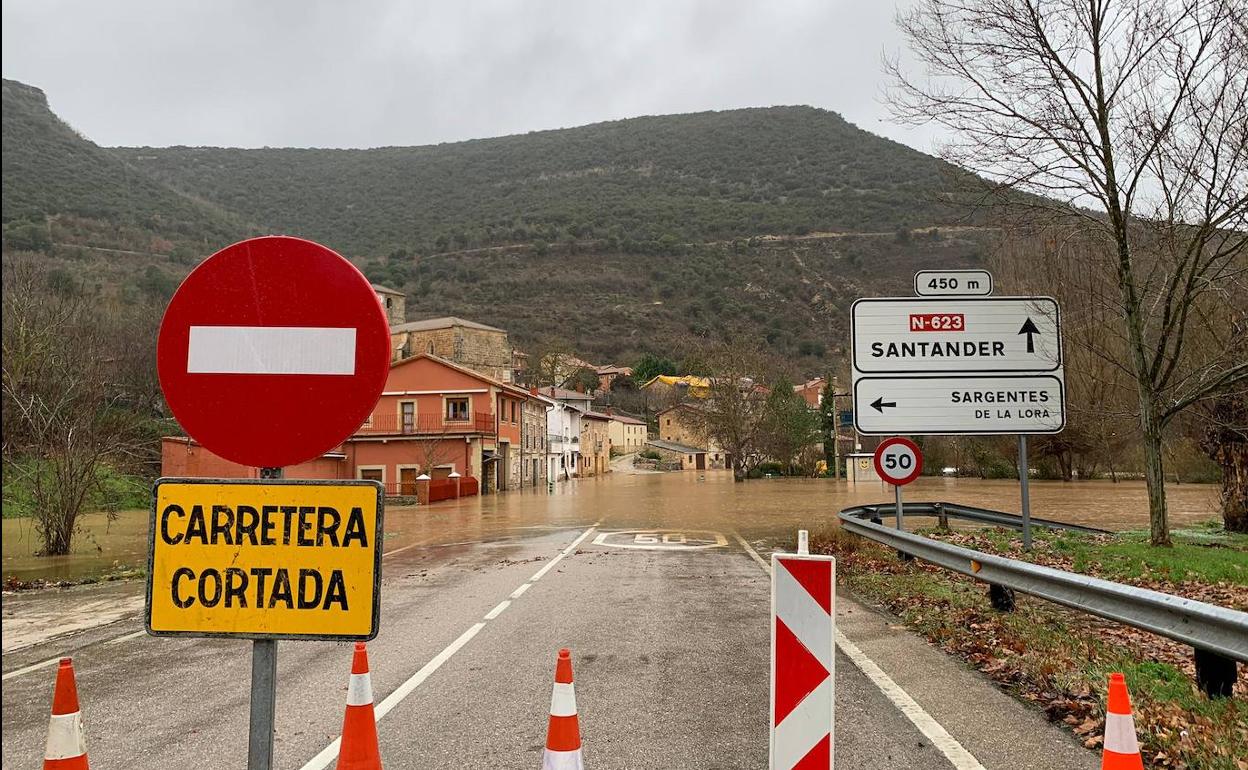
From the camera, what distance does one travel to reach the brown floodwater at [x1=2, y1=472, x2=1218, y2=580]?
54.9 feet

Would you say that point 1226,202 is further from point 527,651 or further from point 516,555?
point 516,555

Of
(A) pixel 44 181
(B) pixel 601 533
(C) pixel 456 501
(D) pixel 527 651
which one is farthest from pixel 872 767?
(A) pixel 44 181

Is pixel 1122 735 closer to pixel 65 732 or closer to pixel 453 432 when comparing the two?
pixel 65 732

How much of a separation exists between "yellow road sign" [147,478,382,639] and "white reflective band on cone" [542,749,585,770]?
46.6 inches

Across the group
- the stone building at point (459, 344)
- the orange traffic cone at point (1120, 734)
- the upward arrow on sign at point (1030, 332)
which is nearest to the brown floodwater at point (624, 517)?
the upward arrow on sign at point (1030, 332)

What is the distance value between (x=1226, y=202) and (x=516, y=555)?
12.2 meters

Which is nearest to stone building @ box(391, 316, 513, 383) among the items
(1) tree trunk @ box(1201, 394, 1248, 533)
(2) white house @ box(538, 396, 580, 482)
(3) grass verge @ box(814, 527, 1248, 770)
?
(2) white house @ box(538, 396, 580, 482)

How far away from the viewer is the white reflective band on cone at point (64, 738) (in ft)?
9.90

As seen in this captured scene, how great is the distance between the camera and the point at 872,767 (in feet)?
13.1

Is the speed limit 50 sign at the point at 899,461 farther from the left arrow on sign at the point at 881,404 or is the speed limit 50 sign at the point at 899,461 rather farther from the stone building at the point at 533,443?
the stone building at the point at 533,443

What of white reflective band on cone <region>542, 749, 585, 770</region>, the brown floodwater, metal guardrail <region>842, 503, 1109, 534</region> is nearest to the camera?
white reflective band on cone <region>542, 749, 585, 770</region>

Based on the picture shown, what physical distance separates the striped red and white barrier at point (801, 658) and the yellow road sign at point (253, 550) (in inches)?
66.9

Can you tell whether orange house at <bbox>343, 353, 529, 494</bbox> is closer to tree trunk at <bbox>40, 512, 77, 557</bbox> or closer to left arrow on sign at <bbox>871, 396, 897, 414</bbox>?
tree trunk at <bbox>40, 512, 77, 557</bbox>

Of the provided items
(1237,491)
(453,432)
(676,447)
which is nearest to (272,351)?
(1237,491)
